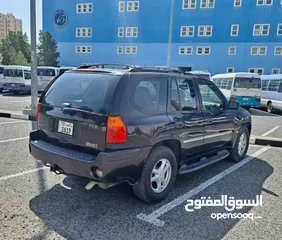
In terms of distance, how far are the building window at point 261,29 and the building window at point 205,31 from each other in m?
5.57

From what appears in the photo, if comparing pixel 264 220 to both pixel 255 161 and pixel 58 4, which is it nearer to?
pixel 255 161

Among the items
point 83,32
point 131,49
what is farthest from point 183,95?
point 83,32

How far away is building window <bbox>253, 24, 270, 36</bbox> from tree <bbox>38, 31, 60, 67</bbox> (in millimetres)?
28750

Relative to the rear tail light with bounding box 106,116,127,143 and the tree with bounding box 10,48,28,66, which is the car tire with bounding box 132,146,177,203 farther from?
the tree with bounding box 10,48,28,66

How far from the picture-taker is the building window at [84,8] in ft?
127

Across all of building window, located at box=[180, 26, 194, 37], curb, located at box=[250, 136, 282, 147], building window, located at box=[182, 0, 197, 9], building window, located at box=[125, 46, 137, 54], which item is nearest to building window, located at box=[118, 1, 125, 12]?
building window, located at box=[125, 46, 137, 54]

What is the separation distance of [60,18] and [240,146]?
41182 millimetres

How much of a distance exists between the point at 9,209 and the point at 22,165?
1533mm

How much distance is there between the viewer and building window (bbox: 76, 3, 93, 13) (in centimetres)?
3869

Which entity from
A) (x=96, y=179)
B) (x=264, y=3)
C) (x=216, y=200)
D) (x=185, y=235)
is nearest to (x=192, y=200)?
(x=216, y=200)

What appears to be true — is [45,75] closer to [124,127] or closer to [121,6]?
[124,127]

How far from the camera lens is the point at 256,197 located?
3.85 m

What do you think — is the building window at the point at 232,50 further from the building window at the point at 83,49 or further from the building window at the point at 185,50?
the building window at the point at 83,49

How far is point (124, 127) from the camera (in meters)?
3.05
